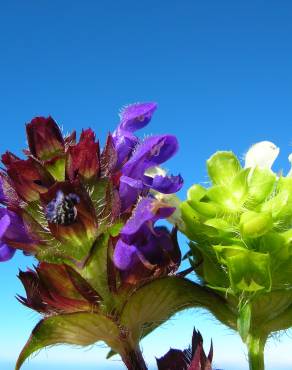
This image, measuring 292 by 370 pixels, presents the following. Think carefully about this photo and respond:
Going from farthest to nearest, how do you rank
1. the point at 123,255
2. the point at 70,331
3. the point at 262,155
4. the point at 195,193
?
the point at 262,155 < the point at 195,193 < the point at 70,331 < the point at 123,255

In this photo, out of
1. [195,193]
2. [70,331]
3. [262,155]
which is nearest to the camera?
[70,331]

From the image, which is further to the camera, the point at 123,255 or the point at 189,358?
the point at 189,358

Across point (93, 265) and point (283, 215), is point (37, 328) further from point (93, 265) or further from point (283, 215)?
point (283, 215)

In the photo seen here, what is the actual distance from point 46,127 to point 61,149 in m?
0.07

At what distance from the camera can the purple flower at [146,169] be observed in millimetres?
1769

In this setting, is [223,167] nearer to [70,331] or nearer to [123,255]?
[123,255]

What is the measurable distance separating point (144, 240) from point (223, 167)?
0.36 meters

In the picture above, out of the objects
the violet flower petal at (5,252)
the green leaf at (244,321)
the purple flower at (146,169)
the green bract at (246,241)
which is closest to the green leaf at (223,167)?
the green bract at (246,241)

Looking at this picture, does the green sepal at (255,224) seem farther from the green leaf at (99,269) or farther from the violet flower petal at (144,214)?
the green leaf at (99,269)

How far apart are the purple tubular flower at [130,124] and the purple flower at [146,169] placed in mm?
54

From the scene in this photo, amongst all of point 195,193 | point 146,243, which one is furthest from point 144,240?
point 195,193

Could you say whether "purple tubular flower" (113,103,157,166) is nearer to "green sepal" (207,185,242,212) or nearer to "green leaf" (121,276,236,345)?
"green sepal" (207,185,242,212)

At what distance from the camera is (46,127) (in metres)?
1.82

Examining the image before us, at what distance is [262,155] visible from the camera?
1.99 metres
